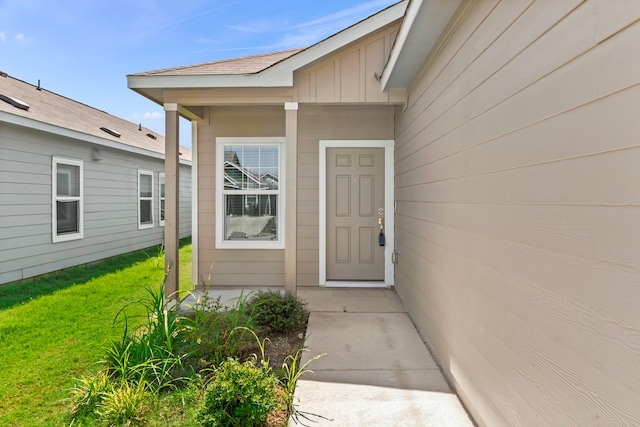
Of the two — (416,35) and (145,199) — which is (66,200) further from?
(416,35)

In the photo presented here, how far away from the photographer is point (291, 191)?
4.27 meters

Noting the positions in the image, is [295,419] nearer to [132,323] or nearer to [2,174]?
[132,323]

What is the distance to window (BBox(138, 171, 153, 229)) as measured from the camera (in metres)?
9.69

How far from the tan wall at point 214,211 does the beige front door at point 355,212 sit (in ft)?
2.73

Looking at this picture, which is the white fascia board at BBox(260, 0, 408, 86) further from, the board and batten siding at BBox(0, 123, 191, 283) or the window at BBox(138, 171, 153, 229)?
the window at BBox(138, 171, 153, 229)

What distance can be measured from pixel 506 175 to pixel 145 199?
9.68 m

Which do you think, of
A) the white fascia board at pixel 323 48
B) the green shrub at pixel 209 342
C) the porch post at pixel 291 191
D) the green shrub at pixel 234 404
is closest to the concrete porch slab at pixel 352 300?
the porch post at pixel 291 191

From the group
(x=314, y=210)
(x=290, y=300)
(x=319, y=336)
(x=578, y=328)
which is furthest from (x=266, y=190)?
(x=578, y=328)

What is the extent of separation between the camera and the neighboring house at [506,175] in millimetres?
1166

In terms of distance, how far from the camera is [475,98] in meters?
2.29

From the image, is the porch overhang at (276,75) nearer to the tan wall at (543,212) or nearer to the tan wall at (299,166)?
the tan wall at (299,166)

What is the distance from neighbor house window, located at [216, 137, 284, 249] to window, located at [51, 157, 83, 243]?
3.23 metres

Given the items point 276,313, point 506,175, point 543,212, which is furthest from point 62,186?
point 543,212

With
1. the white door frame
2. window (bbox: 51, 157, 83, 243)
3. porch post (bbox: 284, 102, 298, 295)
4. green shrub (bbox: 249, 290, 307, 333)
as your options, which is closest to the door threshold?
the white door frame
